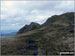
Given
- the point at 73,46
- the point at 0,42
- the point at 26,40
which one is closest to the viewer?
the point at 73,46

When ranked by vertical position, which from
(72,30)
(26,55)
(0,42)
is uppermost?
(72,30)

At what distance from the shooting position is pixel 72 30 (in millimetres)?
17875

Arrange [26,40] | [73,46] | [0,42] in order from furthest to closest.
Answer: [26,40] < [0,42] < [73,46]

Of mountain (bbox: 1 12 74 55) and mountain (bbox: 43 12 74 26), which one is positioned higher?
mountain (bbox: 43 12 74 26)

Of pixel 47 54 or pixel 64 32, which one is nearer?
pixel 47 54

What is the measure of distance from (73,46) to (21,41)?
18.6 ft

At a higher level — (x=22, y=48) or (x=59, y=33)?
(x=59, y=33)

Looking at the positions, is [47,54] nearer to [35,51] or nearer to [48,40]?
[35,51]

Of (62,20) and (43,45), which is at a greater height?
(62,20)

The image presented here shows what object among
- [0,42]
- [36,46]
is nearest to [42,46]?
[36,46]

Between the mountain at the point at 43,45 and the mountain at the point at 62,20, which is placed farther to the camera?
the mountain at the point at 62,20

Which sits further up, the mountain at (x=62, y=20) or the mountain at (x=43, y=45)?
the mountain at (x=62, y=20)

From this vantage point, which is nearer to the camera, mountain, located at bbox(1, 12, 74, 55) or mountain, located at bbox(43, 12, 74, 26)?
mountain, located at bbox(1, 12, 74, 55)

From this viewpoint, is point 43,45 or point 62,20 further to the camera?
point 62,20
